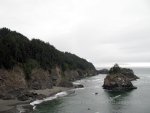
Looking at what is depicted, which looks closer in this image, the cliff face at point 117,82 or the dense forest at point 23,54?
the dense forest at point 23,54

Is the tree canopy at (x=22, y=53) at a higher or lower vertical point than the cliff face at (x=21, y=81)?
higher

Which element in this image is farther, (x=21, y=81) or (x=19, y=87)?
(x=21, y=81)

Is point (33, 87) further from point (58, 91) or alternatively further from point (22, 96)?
point (22, 96)

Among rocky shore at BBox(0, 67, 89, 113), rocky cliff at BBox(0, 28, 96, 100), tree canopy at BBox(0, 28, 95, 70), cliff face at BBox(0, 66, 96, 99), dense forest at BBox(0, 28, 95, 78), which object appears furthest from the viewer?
dense forest at BBox(0, 28, 95, 78)

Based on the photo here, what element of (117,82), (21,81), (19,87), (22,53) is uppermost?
(22,53)

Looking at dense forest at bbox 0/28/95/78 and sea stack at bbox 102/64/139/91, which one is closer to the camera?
dense forest at bbox 0/28/95/78

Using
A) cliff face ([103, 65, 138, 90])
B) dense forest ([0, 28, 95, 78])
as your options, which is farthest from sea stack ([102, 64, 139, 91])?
dense forest ([0, 28, 95, 78])

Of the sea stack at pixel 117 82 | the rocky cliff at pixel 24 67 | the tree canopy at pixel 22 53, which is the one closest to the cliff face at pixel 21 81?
the rocky cliff at pixel 24 67

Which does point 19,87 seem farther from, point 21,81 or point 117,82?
point 117,82

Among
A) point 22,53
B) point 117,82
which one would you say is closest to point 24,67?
point 22,53

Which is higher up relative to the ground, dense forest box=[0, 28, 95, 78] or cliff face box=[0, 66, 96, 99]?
dense forest box=[0, 28, 95, 78]

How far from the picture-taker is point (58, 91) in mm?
126250

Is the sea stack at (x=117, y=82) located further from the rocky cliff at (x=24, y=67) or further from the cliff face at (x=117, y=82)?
the rocky cliff at (x=24, y=67)

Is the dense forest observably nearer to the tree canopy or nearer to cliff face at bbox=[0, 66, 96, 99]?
the tree canopy
